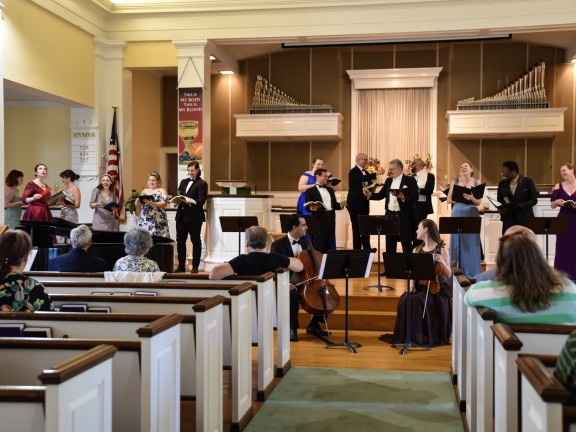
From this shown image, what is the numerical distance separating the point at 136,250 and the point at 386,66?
9.27m

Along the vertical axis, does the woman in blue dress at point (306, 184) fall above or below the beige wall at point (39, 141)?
below

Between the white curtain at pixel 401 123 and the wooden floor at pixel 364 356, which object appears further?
the white curtain at pixel 401 123

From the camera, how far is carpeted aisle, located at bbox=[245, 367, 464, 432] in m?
4.44

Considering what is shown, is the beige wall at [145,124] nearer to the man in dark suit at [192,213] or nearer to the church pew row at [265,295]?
the man in dark suit at [192,213]

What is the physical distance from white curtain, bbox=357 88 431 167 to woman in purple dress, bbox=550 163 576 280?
4.93 m

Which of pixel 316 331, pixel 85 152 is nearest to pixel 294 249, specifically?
pixel 316 331

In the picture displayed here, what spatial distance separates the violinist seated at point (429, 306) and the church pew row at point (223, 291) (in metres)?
1.89

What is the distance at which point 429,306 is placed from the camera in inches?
→ 264

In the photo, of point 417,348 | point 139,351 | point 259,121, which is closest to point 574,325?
point 139,351

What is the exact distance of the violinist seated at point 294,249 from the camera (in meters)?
6.70

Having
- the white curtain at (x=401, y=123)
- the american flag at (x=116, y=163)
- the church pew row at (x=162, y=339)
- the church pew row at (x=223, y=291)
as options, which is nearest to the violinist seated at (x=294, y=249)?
the church pew row at (x=223, y=291)

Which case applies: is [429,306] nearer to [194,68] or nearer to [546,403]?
[546,403]

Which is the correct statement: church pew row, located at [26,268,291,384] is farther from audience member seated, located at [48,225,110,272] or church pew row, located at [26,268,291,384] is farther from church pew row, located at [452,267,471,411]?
church pew row, located at [452,267,471,411]

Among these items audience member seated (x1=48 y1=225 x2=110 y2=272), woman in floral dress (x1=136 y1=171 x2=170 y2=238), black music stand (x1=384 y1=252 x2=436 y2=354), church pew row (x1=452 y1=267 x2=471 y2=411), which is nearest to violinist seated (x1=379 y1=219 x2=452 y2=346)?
black music stand (x1=384 y1=252 x2=436 y2=354)
